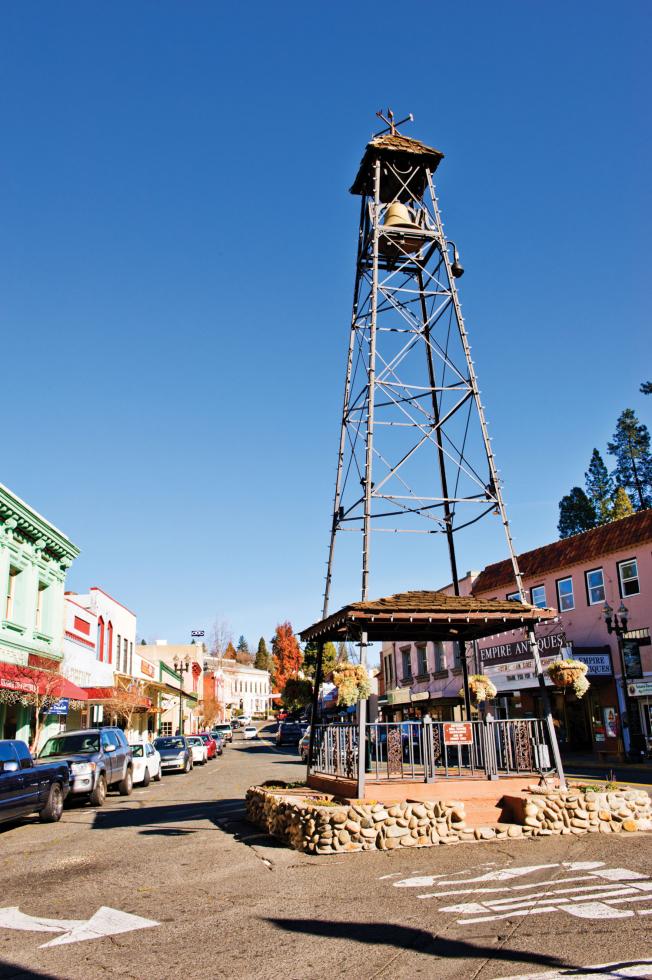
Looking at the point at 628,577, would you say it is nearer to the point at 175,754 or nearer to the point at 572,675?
the point at 175,754

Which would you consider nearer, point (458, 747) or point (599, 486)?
point (458, 747)

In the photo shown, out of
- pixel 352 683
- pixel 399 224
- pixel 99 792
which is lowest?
pixel 99 792

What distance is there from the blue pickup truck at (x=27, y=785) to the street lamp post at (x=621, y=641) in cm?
1958

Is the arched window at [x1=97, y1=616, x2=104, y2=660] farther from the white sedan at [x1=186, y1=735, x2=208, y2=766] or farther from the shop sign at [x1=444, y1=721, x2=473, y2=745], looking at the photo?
the shop sign at [x1=444, y1=721, x2=473, y2=745]

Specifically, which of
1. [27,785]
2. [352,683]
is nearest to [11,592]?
[27,785]

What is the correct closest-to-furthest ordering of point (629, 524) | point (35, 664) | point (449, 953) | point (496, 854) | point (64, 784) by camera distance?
point (449, 953)
point (496, 854)
point (64, 784)
point (35, 664)
point (629, 524)

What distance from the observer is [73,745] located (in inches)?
832

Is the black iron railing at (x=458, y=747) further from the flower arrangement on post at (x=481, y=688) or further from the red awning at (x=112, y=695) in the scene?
the red awning at (x=112, y=695)

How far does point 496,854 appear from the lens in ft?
34.4

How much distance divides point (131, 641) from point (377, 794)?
3758 cm

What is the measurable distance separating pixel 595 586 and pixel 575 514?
29044mm

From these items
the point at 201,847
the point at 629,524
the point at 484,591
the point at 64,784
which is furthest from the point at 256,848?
the point at 484,591

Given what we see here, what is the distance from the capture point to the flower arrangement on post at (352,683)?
12422 millimetres

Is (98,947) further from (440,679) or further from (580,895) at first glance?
(440,679)
